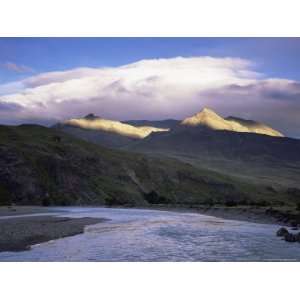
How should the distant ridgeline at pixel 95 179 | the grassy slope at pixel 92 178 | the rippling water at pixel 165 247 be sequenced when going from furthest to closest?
1. the grassy slope at pixel 92 178
2. the distant ridgeline at pixel 95 179
3. the rippling water at pixel 165 247

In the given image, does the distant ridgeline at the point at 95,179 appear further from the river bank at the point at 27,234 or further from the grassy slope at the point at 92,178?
the river bank at the point at 27,234

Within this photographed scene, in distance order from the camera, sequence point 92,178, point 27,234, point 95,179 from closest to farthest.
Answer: point 27,234 < point 92,178 < point 95,179

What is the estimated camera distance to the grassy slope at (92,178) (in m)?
112

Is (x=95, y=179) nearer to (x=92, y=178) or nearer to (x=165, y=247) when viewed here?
(x=92, y=178)

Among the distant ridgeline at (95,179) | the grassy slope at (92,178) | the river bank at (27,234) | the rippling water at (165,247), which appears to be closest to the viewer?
the rippling water at (165,247)

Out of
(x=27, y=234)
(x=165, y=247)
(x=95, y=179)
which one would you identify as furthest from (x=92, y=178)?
(x=165, y=247)

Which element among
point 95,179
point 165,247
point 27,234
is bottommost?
point 165,247

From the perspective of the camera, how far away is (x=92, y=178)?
423 ft

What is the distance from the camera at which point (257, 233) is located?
41.4 metres

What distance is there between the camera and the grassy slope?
112 metres

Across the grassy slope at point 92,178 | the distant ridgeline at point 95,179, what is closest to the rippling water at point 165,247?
the distant ridgeline at point 95,179
